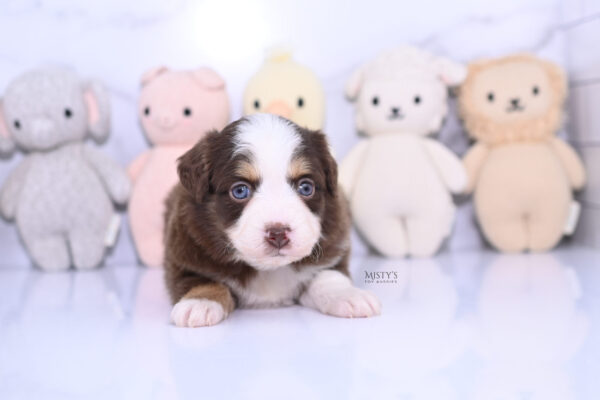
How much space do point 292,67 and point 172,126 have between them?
0.56 m

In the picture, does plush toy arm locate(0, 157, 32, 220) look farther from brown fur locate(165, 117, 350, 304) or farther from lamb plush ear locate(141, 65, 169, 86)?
brown fur locate(165, 117, 350, 304)

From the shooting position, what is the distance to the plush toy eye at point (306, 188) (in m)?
1.64

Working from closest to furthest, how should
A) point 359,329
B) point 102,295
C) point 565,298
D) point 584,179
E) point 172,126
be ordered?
1. point 359,329
2. point 565,298
3. point 102,295
4. point 172,126
5. point 584,179

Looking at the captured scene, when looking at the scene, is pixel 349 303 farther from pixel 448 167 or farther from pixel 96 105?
pixel 96 105

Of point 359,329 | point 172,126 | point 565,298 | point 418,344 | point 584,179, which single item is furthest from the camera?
point 584,179

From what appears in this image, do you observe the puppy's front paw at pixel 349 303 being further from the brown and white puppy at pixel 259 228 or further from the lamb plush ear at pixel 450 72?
the lamb plush ear at pixel 450 72

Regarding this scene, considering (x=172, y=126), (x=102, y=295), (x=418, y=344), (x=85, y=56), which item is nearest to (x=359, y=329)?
(x=418, y=344)

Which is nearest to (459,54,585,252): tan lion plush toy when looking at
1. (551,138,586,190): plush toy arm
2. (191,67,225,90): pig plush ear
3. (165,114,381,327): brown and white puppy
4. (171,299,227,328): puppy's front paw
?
(551,138,586,190): plush toy arm

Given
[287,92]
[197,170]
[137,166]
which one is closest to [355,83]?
[287,92]

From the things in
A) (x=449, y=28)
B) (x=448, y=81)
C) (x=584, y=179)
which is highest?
(x=449, y=28)

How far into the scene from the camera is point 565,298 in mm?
1845

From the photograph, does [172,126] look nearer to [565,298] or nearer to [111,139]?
[111,139]

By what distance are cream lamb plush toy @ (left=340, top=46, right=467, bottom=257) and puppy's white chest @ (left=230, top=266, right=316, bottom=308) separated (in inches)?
37.8

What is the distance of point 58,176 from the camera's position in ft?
8.77
